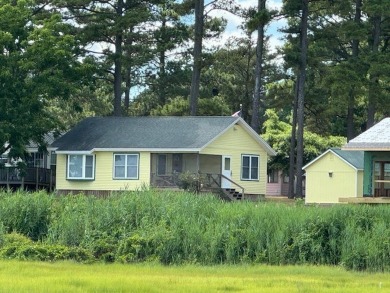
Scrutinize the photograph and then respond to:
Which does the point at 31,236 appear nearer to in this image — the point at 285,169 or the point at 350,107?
the point at 350,107

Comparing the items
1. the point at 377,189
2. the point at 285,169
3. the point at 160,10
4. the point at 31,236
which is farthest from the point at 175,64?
the point at 31,236

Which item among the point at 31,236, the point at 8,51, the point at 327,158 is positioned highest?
the point at 8,51

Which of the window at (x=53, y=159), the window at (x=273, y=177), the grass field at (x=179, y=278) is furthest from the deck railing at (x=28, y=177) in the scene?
the grass field at (x=179, y=278)

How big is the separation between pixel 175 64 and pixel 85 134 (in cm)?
1364

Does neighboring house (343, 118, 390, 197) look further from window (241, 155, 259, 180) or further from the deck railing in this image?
the deck railing

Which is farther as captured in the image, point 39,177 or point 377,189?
point 39,177

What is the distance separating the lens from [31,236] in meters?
31.6

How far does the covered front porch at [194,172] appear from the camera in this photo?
2016 inches

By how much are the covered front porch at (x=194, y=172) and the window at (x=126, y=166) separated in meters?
0.92

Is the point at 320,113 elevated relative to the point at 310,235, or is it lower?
elevated

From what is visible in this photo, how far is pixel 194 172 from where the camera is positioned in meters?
52.9

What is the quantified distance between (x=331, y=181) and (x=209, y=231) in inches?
1084

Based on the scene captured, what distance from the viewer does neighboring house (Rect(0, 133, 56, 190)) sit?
→ 187ft

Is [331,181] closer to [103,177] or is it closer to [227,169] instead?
[227,169]
